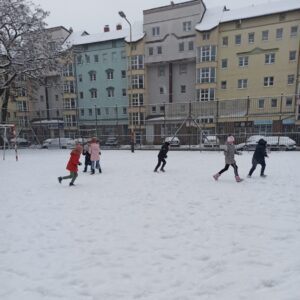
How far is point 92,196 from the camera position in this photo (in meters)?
6.96

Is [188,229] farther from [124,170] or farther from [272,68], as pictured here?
[272,68]

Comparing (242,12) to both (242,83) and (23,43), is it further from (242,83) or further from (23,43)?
(23,43)

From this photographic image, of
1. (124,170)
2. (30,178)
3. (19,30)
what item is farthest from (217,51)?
(30,178)

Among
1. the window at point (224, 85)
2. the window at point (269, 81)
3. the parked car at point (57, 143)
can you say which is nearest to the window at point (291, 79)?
the window at point (269, 81)

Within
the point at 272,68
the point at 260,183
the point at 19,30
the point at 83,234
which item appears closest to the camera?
the point at 83,234

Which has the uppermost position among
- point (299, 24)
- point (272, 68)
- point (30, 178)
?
point (299, 24)

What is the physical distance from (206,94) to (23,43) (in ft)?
83.4

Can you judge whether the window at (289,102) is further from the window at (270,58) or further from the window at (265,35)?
the window at (265,35)

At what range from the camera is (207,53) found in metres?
35.9

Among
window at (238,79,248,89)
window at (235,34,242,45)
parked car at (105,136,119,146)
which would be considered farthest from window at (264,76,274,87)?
parked car at (105,136,119,146)

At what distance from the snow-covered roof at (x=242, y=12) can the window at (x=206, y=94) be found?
28.5ft

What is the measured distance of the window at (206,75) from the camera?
35.8 m

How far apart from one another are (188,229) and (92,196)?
11.2 ft

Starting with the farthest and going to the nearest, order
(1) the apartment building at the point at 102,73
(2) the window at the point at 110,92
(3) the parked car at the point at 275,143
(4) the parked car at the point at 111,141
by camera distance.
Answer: (2) the window at the point at 110,92 < (1) the apartment building at the point at 102,73 < (4) the parked car at the point at 111,141 < (3) the parked car at the point at 275,143
